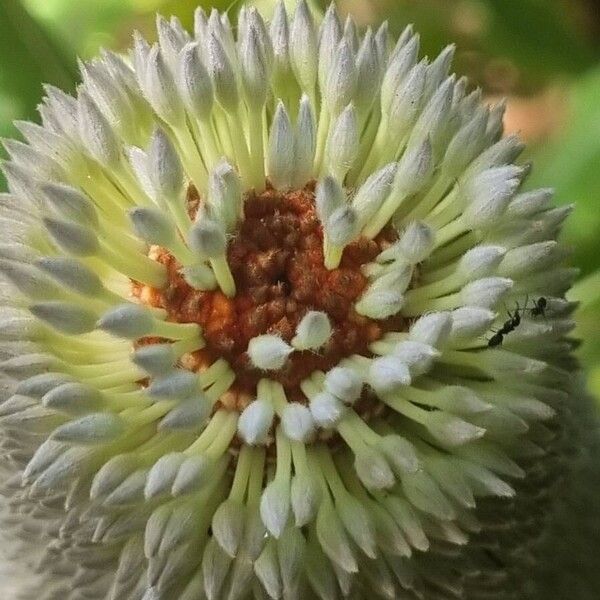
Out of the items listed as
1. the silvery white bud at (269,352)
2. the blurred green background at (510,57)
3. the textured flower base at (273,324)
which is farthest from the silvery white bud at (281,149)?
the blurred green background at (510,57)

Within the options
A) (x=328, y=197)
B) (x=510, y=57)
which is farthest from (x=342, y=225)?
(x=510, y=57)

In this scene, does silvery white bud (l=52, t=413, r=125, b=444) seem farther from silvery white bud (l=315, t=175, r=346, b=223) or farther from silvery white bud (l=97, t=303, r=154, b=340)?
silvery white bud (l=315, t=175, r=346, b=223)

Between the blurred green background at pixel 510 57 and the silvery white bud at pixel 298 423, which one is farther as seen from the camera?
the blurred green background at pixel 510 57

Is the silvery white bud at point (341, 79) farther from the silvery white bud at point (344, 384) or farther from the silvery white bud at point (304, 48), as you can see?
the silvery white bud at point (344, 384)

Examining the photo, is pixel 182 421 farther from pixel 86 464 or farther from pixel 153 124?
pixel 153 124

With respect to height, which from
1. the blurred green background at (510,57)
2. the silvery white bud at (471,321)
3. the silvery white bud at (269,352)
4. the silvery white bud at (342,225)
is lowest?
the silvery white bud at (269,352)

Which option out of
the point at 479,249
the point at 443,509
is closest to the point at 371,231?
the point at 479,249

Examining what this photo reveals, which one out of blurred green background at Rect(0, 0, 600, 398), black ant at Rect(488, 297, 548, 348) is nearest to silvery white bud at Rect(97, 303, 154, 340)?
black ant at Rect(488, 297, 548, 348)

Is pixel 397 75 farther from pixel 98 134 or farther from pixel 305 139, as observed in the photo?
pixel 98 134
